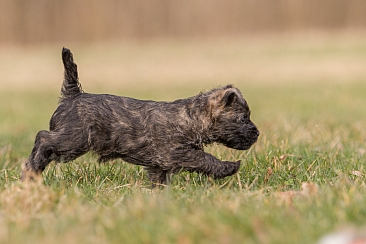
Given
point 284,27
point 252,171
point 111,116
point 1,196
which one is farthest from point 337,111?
point 284,27

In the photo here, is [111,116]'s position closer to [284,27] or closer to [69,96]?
[69,96]

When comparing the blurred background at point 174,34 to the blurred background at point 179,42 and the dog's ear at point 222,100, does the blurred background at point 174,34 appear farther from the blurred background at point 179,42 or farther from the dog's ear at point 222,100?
the dog's ear at point 222,100

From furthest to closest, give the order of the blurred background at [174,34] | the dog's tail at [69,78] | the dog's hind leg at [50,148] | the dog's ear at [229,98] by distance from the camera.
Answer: the blurred background at [174,34], the dog's tail at [69,78], the dog's ear at [229,98], the dog's hind leg at [50,148]

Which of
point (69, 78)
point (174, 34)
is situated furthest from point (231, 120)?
point (174, 34)

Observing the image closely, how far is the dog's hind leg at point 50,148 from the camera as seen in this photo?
182 inches

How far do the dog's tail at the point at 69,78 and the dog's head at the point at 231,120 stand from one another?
1.07 m

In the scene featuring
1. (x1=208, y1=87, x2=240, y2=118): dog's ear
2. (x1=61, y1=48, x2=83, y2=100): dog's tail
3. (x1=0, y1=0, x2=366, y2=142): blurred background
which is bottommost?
(x1=0, y1=0, x2=366, y2=142): blurred background

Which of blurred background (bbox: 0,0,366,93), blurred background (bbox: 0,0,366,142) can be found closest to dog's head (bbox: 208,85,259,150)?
blurred background (bbox: 0,0,366,142)

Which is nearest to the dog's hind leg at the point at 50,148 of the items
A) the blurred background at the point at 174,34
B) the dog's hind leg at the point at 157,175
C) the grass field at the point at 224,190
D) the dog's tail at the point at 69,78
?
the grass field at the point at 224,190

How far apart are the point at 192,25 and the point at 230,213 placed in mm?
20801

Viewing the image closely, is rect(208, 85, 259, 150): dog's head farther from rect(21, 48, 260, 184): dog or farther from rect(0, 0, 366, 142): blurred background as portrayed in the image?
rect(0, 0, 366, 142): blurred background

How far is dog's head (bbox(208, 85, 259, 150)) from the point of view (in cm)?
481

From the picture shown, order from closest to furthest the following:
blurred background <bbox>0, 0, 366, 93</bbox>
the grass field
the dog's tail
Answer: the grass field < the dog's tail < blurred background <bbox>0, 0, 366, 93</bbox>

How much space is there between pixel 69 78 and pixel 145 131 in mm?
741
